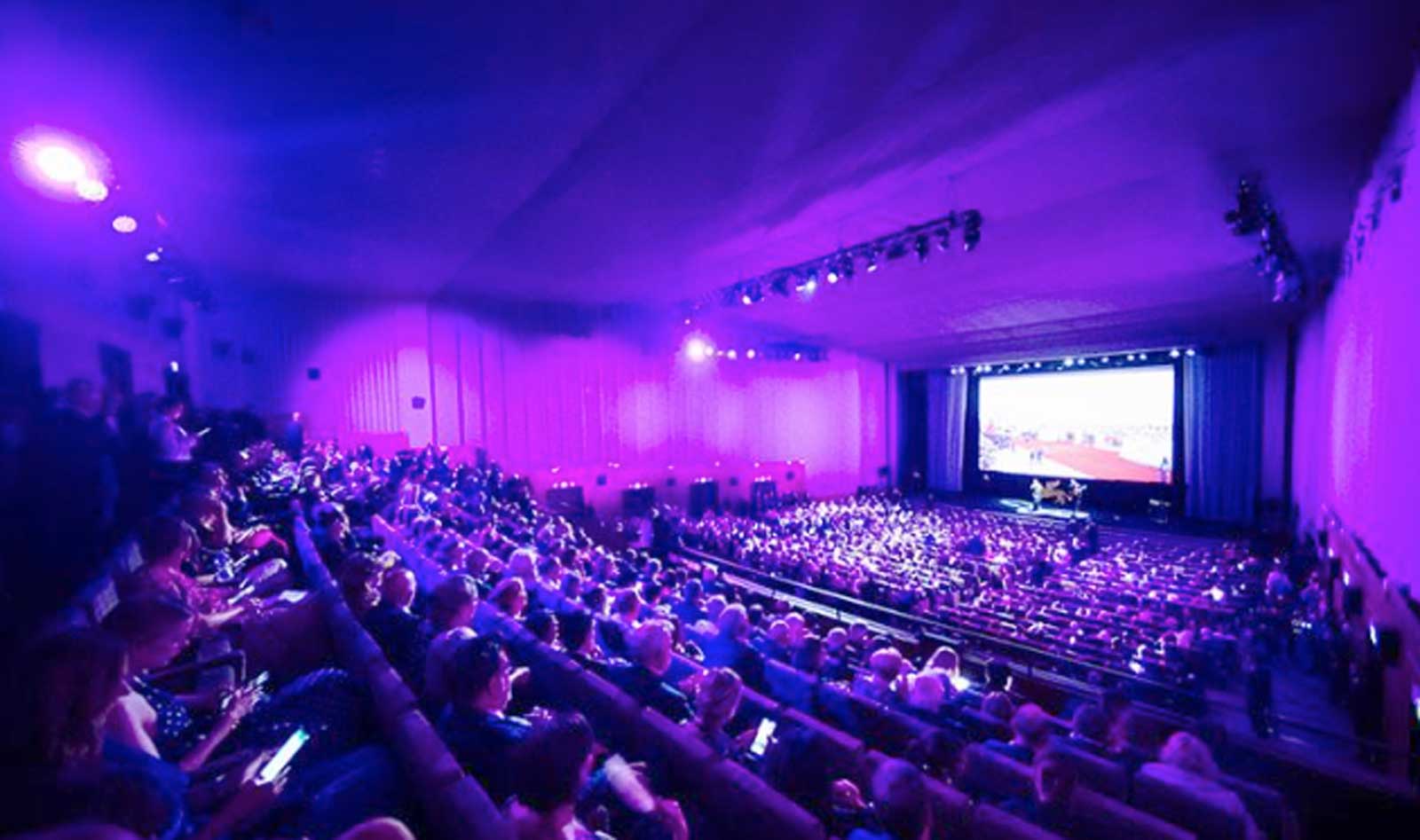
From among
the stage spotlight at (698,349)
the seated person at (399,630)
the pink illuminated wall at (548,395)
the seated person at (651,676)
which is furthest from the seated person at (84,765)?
the stage spotlight at (698,349)

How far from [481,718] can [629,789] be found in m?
0.59

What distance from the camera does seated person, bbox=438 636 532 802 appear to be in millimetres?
2221

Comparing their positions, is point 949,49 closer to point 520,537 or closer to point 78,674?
point 78,674

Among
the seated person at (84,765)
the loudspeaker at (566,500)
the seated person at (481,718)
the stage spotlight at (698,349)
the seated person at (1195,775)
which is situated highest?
the stage spotlight at (698,349)

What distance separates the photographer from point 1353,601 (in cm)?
673

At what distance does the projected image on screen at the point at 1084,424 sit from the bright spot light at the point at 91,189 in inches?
839

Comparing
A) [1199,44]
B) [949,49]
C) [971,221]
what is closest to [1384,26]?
[1199,44]

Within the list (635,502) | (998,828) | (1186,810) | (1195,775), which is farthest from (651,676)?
(635,502)

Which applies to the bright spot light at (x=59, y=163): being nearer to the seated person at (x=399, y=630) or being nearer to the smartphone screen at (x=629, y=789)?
the seated person at (x=399, y=630)

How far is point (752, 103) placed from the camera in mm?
5594

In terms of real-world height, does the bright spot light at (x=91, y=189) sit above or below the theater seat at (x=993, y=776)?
above

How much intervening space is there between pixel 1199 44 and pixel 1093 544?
12177mm

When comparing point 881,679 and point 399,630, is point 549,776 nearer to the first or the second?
point 399,630

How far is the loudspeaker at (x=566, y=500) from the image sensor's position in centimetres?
1506
